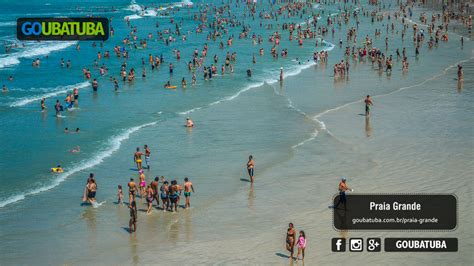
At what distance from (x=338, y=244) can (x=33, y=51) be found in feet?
190

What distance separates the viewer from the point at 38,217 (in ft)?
81.5

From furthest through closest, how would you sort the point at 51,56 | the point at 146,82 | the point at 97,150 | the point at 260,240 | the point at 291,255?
the point at 51,56 → the point at 146,82 → the point at 97,150 → the point at 260,240 → the point at 291,255

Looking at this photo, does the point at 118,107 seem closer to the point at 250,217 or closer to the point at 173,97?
the point at 173,97

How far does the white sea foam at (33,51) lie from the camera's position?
6488 cm

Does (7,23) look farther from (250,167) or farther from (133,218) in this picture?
(133,218)

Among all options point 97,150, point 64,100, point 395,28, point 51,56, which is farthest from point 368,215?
point 395,28

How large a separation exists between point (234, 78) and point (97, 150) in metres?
21.6

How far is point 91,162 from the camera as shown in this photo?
1256 inches

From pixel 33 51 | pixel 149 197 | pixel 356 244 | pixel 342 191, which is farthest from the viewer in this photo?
pixel 33 51

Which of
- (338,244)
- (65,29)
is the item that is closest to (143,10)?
(65,29)

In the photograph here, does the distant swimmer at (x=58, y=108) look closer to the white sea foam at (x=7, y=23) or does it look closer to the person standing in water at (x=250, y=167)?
the person standing in water at (x=250, y=167)

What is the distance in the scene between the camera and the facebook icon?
20.4m

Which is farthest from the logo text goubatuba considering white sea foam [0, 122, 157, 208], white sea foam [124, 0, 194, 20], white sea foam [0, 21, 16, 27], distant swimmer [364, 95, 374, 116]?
white sea foam [124, 0, 194, 20]

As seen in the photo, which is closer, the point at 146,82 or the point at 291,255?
the point at 291,255
